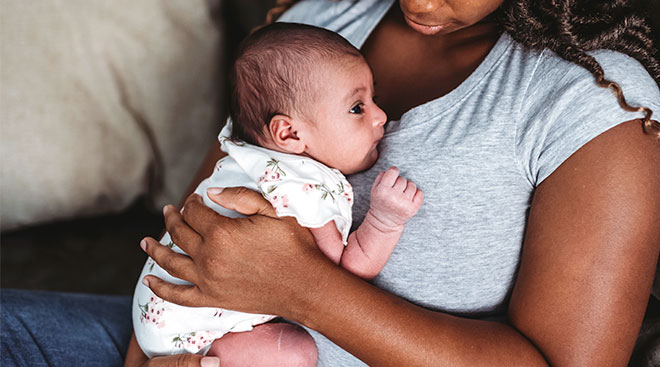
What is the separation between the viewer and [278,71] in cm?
99

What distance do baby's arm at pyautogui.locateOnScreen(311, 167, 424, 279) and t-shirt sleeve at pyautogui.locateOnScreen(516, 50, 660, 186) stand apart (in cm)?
19

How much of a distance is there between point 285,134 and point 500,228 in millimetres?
386

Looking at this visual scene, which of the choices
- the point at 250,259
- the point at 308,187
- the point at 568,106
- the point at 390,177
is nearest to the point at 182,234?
the point at 250,259

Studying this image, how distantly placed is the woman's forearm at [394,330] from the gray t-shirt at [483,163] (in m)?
0.07

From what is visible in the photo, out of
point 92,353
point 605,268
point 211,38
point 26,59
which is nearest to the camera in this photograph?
point 605,268

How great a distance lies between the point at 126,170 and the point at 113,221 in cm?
20

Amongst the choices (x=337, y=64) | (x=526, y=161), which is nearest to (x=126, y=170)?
(x=337, y=64)

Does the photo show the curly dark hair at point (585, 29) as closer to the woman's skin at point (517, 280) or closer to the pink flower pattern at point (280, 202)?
the woman's skin at point (517, 280)

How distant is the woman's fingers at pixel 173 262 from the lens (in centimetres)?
100

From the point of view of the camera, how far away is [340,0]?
1.32 meters

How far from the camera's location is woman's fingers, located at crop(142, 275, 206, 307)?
979mm

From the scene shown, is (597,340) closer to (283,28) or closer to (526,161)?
(526,161)

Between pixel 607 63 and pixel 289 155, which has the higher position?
pixel 607 63

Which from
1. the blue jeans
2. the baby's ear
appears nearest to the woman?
the baby's ear
